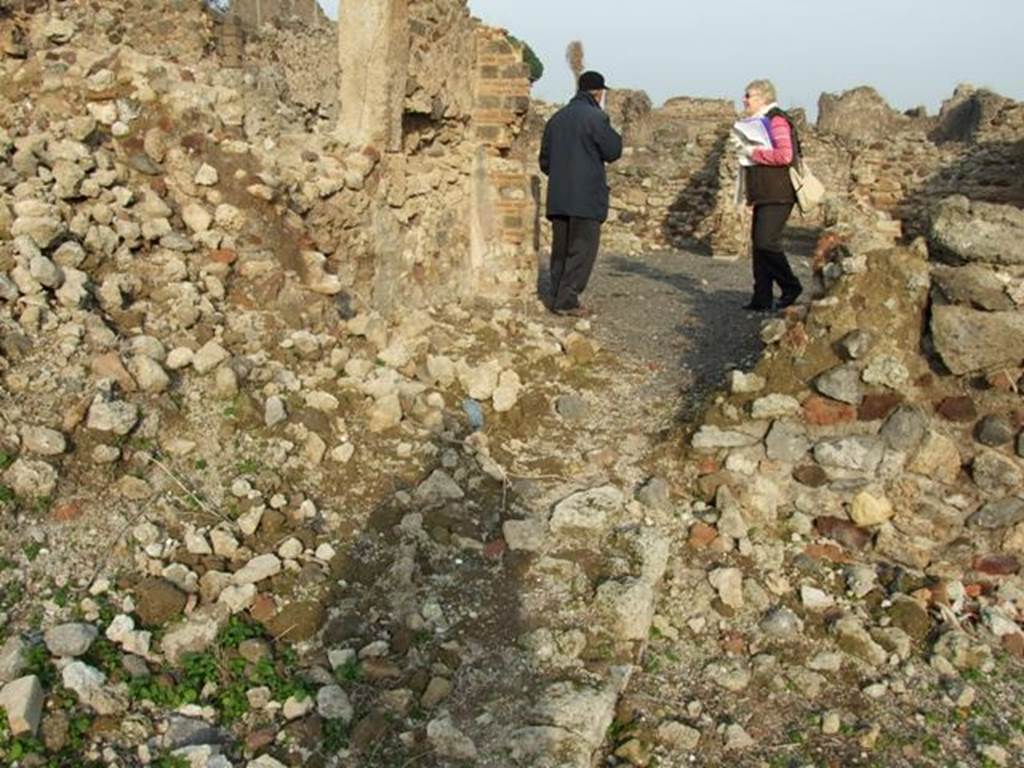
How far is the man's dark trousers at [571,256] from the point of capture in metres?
6.59

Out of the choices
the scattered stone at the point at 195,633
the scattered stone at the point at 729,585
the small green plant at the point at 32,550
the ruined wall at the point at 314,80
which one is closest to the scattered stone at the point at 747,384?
the scattered stone at the point at 729,585

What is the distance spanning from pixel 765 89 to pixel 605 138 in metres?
1.09

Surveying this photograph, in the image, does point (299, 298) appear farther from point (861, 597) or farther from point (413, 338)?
point (861, 597)

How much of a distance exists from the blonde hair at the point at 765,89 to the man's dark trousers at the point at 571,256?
1.35 meters

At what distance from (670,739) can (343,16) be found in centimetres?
486

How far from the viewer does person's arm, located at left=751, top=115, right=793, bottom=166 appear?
19.3 feet

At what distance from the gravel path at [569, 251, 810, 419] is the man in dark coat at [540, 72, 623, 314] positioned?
1.82 feet

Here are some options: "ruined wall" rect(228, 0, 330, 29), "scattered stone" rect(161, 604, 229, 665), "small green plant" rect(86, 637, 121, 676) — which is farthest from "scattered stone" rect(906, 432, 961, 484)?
"ruined wall" rect(228, 0, 330, 29)

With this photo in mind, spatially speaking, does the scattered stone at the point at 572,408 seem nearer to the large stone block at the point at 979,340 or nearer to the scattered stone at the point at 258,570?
the large stone block at the point at 979,340

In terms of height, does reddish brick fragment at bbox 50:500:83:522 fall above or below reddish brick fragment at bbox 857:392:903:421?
below

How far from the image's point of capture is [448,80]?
6.70 meters

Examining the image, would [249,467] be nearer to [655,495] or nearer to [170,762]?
[170,762]

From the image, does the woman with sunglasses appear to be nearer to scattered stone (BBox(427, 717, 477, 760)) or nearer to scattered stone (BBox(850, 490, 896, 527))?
scattered stone (BBox(850, 490, 896, 527))

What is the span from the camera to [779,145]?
Result: 5883mm
